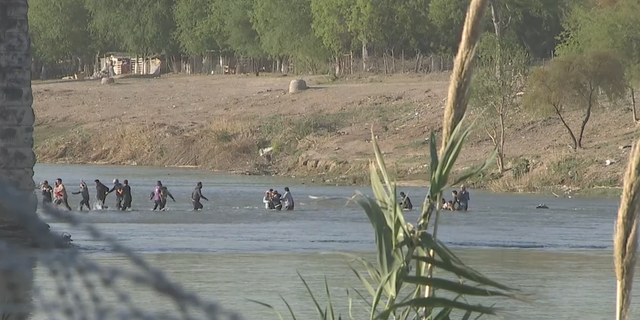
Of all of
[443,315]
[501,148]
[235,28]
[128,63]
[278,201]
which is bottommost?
[278,201]

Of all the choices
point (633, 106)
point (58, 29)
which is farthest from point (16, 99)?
point (58, 29)

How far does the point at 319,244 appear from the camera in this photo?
89.8ft

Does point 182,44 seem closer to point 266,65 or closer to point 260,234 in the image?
point 266,65

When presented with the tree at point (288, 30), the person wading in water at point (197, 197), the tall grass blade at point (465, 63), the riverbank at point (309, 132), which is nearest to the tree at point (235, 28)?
the tree at point (288, 30)

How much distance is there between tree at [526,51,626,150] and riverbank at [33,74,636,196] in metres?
1.40

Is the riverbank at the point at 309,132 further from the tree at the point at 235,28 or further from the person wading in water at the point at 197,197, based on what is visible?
the tree at the point at 235,28

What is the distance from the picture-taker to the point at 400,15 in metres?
82.9

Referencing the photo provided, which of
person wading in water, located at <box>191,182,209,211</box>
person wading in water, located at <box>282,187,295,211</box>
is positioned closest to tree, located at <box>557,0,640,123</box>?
person wading in water, located at <box>282,187,295,211</box>

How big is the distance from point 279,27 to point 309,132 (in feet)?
106

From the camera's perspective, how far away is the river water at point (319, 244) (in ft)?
61.6

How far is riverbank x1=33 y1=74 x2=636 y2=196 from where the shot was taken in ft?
159

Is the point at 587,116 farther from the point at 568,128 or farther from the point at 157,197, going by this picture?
the point at 157,197

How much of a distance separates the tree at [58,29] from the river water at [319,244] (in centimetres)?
6077

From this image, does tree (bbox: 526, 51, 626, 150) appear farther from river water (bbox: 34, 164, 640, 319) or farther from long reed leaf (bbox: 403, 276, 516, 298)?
long reed leaf (bbox: 403, 276, 516, 298)
